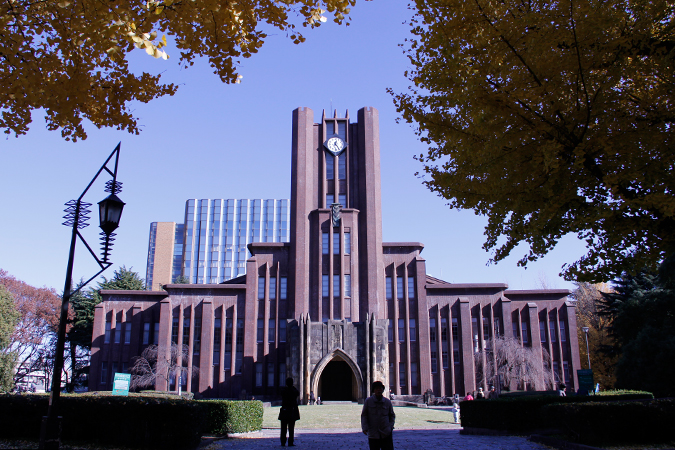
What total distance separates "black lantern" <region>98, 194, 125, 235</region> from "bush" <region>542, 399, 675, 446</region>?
33.1 feet

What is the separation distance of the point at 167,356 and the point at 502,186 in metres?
37.7

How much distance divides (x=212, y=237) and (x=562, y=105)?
106 m

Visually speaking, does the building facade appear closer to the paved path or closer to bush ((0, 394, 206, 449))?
the paved path

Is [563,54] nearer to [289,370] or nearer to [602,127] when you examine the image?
[602,127]

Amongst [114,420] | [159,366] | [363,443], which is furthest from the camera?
[159,366]

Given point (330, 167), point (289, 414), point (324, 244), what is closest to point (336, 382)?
point (324, 244)

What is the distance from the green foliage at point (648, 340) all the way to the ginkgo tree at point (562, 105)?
22834mm

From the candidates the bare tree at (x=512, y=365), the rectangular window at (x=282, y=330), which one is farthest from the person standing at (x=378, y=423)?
the rectangular window at (x=282, y=330)

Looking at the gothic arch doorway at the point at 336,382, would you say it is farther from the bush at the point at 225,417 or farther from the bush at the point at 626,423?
the bush at the point at 626,423

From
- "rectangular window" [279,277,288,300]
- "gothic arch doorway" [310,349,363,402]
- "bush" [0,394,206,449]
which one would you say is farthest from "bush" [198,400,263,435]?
"rectangular window" [279,277,288,300]

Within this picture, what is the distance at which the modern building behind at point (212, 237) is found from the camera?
353 ft

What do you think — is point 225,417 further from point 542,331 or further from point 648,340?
point 542,331

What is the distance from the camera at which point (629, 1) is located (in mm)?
7957

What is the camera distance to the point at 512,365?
133ft
